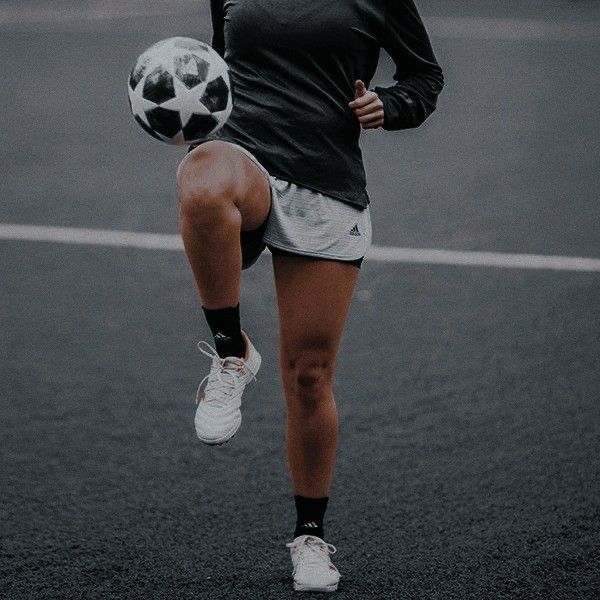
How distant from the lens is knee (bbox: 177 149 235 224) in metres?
3.75

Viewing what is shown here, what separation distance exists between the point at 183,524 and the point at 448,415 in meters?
1.62

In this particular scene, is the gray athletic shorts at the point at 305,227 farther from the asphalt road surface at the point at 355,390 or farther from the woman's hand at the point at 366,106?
the asphalt road surface at the point at 355,390

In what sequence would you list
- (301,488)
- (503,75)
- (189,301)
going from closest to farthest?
(301,488) < (189,301) < (503,75)

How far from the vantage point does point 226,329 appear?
161 inches

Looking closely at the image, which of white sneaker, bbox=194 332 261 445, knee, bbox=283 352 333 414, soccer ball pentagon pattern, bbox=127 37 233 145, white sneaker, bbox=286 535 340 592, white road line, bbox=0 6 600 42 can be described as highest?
soccer ball pentagon pattern, bbox=127 37 233 145

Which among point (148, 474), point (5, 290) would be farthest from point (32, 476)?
point (5, 290)

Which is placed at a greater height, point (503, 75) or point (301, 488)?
point (301, 488)

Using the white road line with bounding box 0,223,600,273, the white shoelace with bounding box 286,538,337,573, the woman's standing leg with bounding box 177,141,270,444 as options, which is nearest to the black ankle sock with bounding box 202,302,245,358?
the woman's standing leg with bounding box 177,141,270,444

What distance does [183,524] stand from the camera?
204 inches

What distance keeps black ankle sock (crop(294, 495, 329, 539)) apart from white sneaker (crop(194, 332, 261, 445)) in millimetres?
663

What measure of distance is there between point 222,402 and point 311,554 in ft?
2.80

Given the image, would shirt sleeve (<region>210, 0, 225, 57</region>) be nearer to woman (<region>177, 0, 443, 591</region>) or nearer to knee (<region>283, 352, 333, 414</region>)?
woman (<region>177, 0, 443, 591</region>)

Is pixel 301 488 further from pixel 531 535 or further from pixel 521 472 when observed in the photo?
pixel 521 472

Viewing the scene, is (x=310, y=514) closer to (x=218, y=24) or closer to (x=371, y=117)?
(x=371, y=117)
